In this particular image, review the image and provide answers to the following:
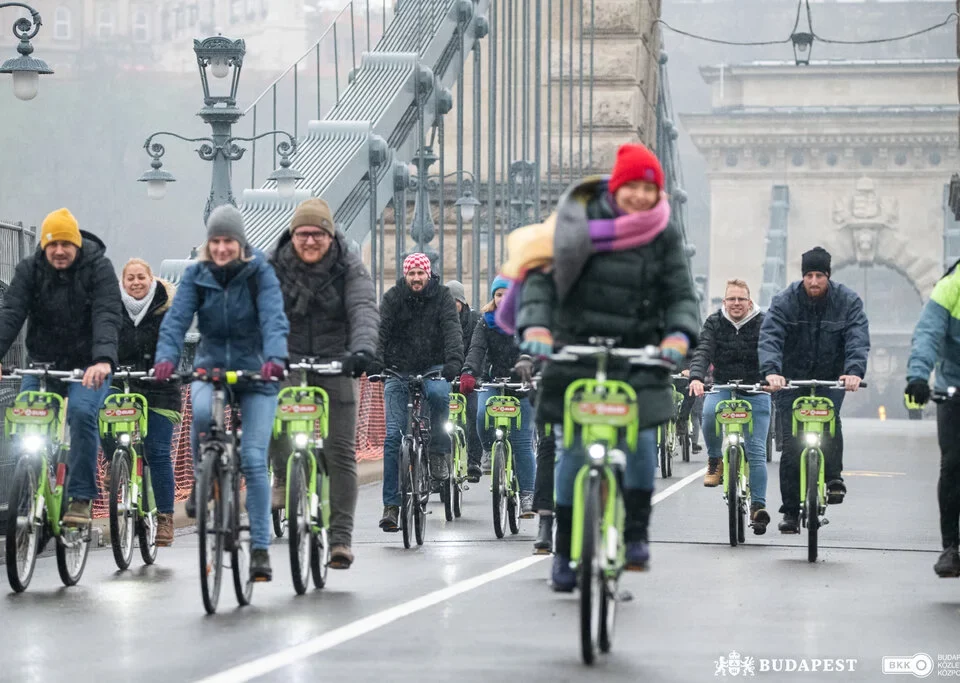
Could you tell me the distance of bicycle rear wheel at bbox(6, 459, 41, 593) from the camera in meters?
9.12

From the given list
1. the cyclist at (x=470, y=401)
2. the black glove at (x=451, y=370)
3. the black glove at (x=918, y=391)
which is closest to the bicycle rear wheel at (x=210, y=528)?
the black glove at (x=918, y=391)

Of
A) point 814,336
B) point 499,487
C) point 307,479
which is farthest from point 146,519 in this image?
point 814,336

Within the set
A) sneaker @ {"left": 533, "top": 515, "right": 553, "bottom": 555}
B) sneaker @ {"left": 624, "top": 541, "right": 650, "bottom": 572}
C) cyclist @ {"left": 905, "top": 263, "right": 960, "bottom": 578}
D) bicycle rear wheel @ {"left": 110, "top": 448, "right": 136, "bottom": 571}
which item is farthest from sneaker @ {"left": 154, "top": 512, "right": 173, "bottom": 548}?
sneaker @ {"left": 624, "top": 541, "right": 650, "bottom": 572}

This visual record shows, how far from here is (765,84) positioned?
90.7 m

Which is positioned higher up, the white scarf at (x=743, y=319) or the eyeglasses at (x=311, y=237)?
the eyeglasses at (x=311, y=237)

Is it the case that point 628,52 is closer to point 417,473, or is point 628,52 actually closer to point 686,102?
point 417,473

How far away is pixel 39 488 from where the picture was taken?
30.7 feet

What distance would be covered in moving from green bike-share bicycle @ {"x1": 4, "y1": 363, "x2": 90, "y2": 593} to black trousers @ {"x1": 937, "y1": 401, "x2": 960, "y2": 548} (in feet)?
11.3

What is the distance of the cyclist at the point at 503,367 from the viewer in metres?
13.1

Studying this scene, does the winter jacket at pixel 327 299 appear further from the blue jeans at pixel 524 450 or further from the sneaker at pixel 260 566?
the blue jeans at pixel 524 450

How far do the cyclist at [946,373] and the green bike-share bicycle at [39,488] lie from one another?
335 cm

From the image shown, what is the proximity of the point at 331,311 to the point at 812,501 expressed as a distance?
2.49 m

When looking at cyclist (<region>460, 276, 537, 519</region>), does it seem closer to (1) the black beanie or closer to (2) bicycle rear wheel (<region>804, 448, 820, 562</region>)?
(1) the black beanie

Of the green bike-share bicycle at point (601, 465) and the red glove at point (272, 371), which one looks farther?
the red glove at point (272, 371)
